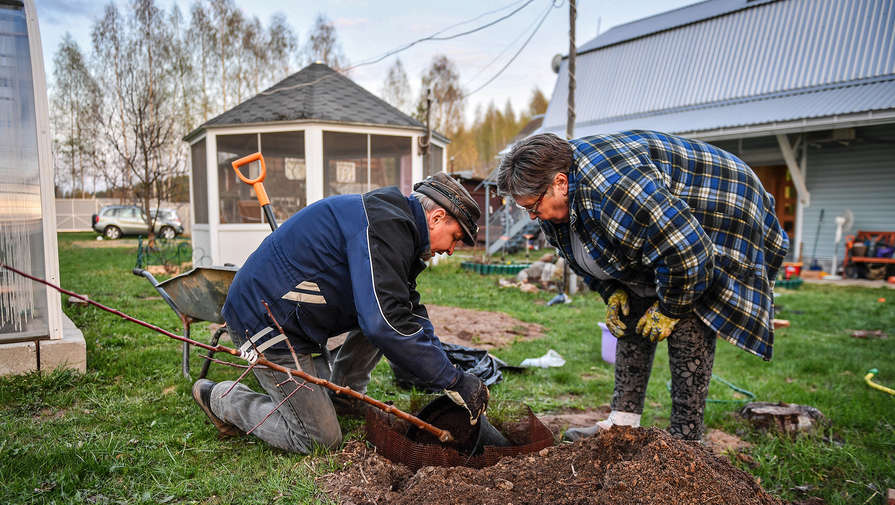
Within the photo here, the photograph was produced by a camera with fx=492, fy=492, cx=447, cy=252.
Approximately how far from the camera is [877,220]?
9188 millimetres

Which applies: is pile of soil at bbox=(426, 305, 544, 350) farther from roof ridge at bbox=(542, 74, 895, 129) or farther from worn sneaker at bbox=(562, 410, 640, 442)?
roof ridge at bbox=(542, 74, 895, 129)

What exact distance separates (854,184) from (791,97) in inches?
79.9

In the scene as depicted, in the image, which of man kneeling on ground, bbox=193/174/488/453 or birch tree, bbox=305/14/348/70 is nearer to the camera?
man kneeling on ground, bbox=193/174/488/453

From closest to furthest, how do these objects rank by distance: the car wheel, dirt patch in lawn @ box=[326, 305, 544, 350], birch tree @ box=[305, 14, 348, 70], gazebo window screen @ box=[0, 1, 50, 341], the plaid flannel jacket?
the plaid flannel jacket, gazebo window screen @ box=[0, 1, 50, 341], dirt patch in lawn @ box=[326, 305, 544, 350], the car wheel, birch tree @ box=[305, 14, 348, 70]

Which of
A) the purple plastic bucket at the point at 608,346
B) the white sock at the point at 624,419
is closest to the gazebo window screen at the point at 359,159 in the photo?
the purple plastic bucket at the point at 608,346

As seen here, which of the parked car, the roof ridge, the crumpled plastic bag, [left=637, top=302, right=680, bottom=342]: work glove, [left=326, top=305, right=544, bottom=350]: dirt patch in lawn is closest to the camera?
[left=637, top=302, right=680, bottom=342]: work glove

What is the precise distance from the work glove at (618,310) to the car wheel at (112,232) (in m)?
20.5

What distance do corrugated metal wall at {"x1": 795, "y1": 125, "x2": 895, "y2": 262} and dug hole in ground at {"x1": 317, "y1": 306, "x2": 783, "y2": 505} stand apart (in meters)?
10.4

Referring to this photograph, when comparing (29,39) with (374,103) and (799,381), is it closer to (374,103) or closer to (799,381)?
(799,381)

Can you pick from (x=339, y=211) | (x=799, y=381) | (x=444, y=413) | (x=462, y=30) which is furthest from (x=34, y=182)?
(x=462, y=30)

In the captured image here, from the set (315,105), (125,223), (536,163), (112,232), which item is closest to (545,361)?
(536,163)

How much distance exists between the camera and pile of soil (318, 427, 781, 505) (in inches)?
57.1

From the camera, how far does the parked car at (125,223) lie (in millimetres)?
17953

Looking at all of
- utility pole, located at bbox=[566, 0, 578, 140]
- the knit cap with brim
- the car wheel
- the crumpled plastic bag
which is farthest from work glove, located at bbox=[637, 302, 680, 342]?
the car wheel
